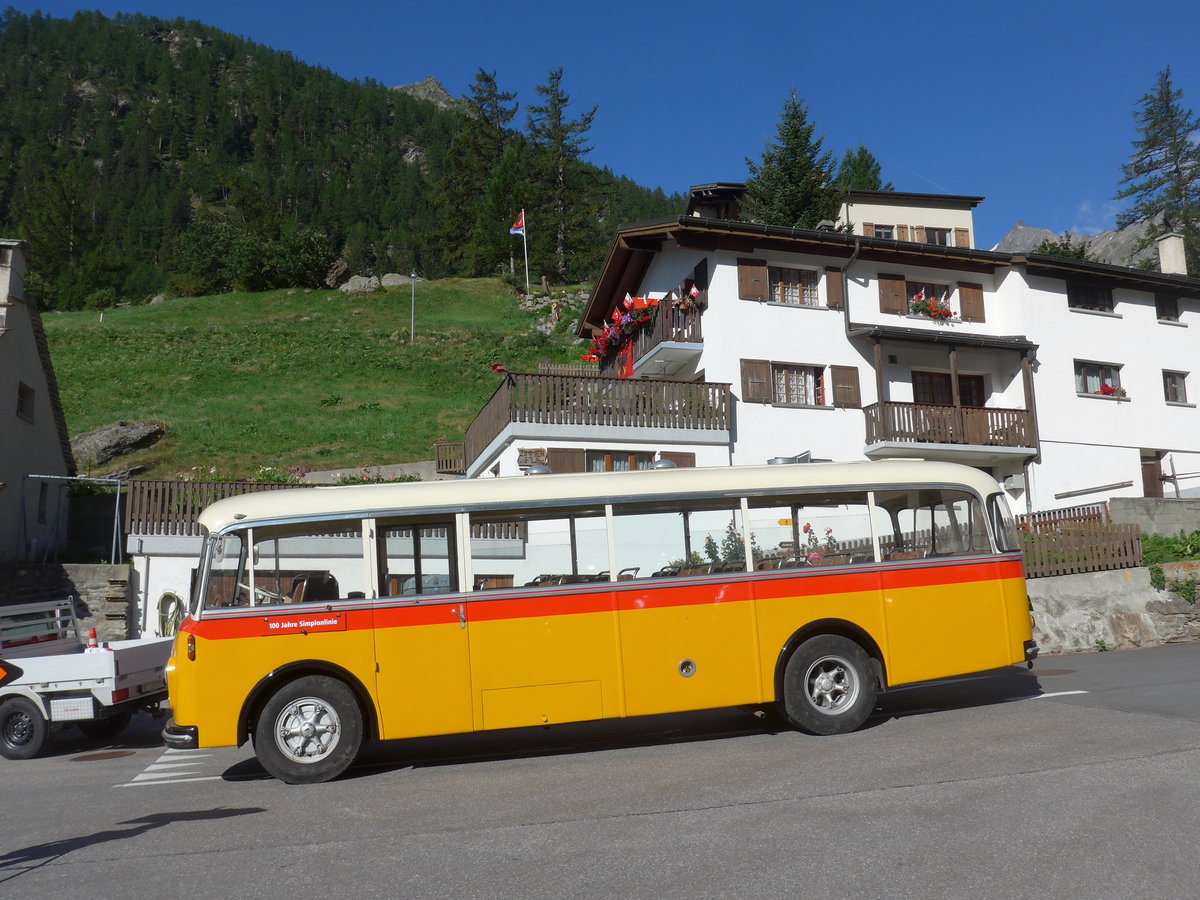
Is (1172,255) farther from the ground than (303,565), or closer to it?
farther from the ground

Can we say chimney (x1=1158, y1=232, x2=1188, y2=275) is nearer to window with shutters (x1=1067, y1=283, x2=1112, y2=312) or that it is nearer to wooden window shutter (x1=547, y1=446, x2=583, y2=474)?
window with shutters (x1=1067, y1=283, x2=1112, y2=312)

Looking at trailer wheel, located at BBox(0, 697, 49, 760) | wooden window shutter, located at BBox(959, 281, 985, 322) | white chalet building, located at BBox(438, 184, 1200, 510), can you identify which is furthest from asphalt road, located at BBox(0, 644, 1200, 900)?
wooden window shutter, located at BBox(959, 281, 985, 322)

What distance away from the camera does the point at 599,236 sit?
264ft

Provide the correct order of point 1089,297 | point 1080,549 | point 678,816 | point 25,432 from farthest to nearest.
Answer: point 1089,297 < point 25,432 < point 1080,549 < point 678,816

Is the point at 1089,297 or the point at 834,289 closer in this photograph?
the point at 834,289

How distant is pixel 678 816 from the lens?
6.60m

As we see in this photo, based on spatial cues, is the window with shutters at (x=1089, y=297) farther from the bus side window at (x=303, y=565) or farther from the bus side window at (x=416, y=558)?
the bus side window at (x=303, y=565)

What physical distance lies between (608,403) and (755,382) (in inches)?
170

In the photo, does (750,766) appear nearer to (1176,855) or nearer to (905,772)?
(905,772)

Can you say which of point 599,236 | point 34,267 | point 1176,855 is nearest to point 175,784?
point 1176,855

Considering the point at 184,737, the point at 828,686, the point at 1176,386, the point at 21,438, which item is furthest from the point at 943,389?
the point at 21,438

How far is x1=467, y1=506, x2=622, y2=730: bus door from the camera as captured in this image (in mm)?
9078

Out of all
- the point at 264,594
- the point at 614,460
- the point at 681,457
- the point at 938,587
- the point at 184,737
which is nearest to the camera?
the point at 184,737

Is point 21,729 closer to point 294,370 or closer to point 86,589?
point 86,589
